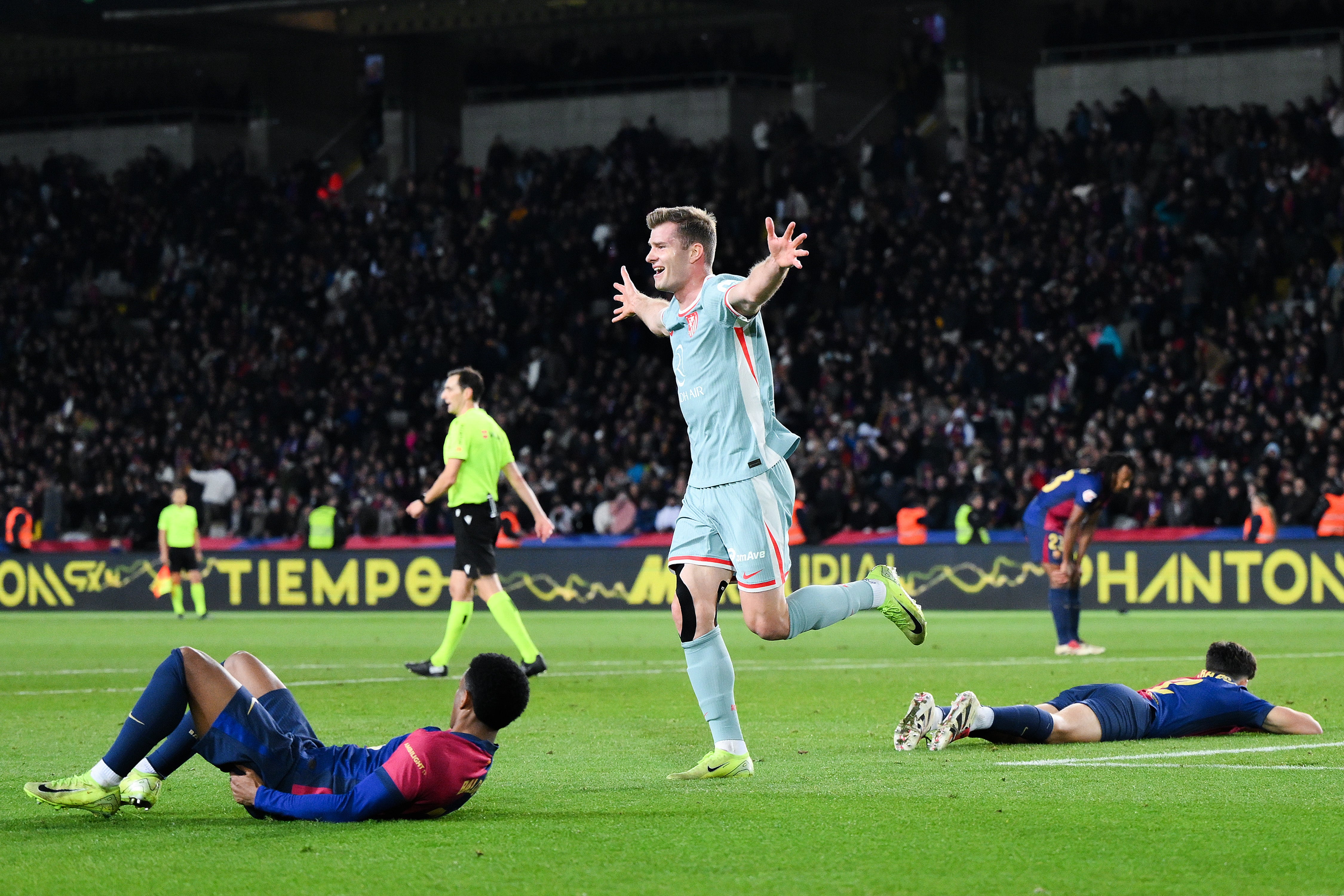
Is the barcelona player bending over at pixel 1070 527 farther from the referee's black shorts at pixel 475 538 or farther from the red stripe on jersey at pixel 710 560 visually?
the red stripe on jersey at pixel 710 560

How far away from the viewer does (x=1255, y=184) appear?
98.6 ft

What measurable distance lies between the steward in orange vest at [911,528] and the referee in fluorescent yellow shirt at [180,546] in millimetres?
9459

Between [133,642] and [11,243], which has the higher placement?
[11,243]

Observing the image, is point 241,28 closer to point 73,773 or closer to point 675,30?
point 675,30

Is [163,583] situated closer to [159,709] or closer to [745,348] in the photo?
[745,348]

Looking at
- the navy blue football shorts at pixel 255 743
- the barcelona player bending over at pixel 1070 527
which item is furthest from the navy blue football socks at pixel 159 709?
the barcelona player bending over at pixel 1070 527

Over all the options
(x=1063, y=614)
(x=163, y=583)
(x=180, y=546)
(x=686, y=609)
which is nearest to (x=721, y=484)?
(x=686, y=609)

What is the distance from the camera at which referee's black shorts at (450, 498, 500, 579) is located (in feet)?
45.4

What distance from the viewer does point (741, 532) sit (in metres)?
7.71

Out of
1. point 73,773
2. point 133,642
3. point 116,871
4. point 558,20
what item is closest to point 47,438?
point 558,20

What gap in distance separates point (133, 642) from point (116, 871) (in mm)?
15014

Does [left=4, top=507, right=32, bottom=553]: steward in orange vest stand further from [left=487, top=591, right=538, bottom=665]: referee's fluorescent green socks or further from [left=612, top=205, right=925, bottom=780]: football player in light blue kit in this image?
[left=612, top=205, right=925, bottom=780]: football player in light blue kit

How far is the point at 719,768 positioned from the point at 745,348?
1704 mm

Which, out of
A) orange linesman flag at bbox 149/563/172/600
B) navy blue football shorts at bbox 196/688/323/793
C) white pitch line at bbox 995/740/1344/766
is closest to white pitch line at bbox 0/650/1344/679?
white pitch line at bbox 995/740/1344/766
